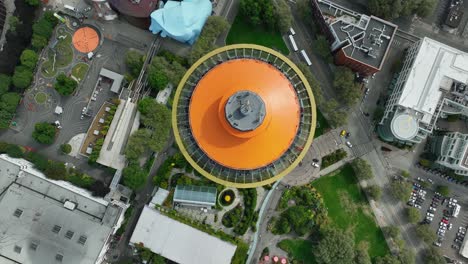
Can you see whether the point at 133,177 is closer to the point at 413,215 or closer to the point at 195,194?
the point at 195,194

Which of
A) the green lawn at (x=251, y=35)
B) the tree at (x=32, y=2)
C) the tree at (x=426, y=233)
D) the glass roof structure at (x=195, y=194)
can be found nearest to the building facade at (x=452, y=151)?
the tree at (x=426, y=233)

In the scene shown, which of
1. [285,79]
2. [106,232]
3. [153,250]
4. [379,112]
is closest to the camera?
[285,79]

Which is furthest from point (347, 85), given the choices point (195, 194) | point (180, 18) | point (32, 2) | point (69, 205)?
point (32, 2)

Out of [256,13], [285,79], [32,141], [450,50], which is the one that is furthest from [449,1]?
[32,141]

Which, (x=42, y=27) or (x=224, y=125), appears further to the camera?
(x=42, y=27)

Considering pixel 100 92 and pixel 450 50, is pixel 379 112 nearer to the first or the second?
pixel 450 50

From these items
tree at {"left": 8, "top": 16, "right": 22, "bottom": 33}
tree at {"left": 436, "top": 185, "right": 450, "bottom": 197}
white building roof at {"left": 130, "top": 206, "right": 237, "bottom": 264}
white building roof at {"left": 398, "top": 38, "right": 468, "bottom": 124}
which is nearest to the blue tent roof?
tree at {"left": 8, "top": 16, "right": 22, "bottom": 33}

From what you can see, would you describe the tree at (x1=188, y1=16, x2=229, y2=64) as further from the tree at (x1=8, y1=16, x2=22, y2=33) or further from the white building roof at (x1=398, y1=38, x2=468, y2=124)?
the white building roof at (x1=398, y1=38, x2=468, y2=124)

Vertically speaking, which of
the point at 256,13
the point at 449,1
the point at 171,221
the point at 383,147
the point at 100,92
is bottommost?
the point at 171,221
